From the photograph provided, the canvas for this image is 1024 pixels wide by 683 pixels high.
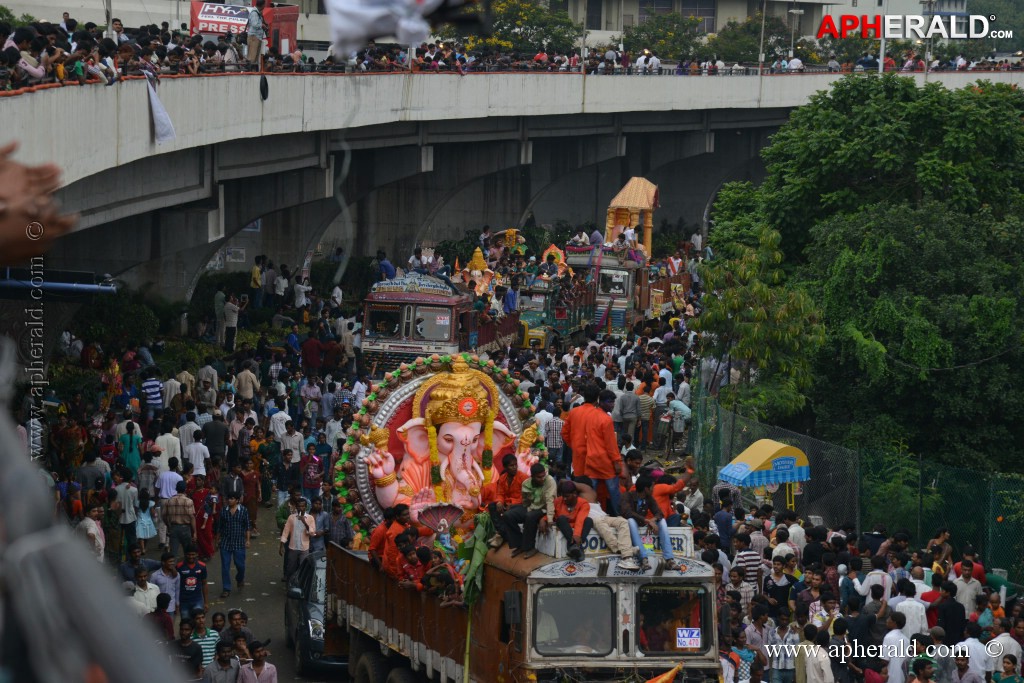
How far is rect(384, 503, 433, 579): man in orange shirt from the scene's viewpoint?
44.2ft

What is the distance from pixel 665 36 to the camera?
85062mm

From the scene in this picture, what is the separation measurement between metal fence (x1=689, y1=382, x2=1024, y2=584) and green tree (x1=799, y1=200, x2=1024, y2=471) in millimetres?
3523

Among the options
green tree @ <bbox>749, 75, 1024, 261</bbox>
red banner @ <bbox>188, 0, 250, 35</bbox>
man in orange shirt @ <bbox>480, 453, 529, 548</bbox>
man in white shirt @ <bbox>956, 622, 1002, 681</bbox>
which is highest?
red banner @ <bbox>188, 0, 250, 35</bbox>

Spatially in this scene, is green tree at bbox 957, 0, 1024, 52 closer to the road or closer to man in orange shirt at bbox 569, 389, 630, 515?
the road

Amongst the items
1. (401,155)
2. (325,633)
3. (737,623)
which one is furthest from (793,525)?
(401,155)

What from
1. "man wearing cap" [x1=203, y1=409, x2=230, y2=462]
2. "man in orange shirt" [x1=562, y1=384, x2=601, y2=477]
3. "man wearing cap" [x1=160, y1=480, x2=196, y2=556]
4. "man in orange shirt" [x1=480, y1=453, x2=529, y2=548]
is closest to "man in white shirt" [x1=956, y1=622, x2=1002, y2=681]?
"man in orange shirt" [x1=562, y1=384, x2=601, y2=477]

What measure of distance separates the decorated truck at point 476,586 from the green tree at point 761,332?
9.95 m

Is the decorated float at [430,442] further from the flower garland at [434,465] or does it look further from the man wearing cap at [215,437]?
the man wearing cap at [215,437]

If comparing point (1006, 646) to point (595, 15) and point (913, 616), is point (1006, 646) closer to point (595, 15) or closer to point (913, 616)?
point (913, 616)

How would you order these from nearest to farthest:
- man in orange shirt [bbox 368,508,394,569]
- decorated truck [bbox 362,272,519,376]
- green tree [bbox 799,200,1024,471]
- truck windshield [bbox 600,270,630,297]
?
1. man in orange shirt [bbox 368,508,394,569]
2. green tree [bbox 799,200,1024,471]
3. decorated truck [bbox 362,272,519,376]
4. truck windshield [bbox 600,270,630,297]

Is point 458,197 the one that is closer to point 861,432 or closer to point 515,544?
point 861,432

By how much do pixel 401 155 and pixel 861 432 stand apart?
66.4ft

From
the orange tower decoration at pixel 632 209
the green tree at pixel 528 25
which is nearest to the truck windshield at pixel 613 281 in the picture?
the orange tower decoration at pixel 632 209

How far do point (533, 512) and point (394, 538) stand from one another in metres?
1.94
